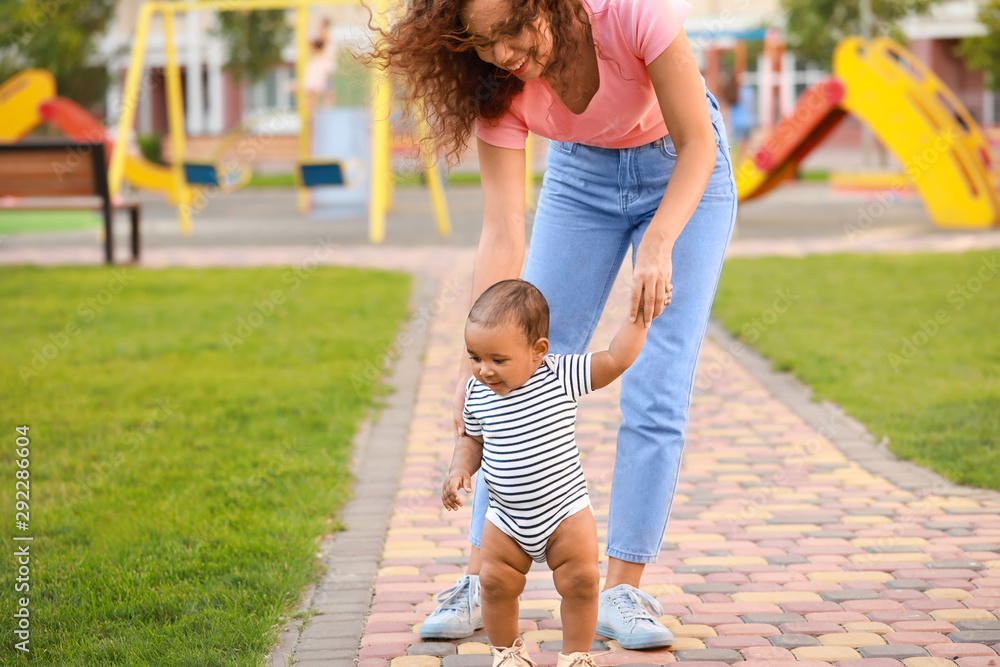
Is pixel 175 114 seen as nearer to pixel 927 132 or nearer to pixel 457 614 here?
pixel 927 132

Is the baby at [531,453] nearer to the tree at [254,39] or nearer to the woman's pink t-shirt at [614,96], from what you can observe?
the woman's pink t-shirt at [614,96]

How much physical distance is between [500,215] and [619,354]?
0.54 m

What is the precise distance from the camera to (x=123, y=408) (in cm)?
522

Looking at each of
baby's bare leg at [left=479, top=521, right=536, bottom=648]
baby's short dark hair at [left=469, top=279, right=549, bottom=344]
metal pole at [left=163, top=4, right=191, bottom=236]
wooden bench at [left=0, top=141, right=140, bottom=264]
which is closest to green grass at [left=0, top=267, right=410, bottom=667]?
baby's bare leg at [left=479, top=521, right=536, bottom=648]

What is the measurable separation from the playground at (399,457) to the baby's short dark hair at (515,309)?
0.58 metres

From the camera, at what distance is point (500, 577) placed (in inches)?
91.5

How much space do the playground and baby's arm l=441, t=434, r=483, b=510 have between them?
1.86ft

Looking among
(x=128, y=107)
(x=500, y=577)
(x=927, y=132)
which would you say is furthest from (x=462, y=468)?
(x=128, y=107)

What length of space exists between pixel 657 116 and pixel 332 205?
525 inches

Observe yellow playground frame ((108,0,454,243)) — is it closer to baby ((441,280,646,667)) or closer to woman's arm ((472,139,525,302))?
woman's arm ((472,139,525,302))

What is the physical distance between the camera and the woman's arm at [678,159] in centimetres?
223

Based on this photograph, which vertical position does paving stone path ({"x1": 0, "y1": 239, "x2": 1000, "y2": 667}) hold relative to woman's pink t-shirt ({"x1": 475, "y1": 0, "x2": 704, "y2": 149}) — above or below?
below

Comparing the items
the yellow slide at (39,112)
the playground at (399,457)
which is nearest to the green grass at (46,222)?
the yellow slide at (39,112)

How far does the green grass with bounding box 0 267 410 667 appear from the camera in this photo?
2.84m
